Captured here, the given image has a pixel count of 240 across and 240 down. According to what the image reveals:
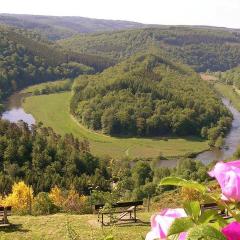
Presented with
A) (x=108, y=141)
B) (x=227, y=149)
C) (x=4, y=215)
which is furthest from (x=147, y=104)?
(x=4, y=215)

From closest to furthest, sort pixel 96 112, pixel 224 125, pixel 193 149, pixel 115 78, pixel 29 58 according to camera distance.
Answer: pixel 193 149
pixel 224 125
pixel 96 112
pixel 115 78
pixel 29 58

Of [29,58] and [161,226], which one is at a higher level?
[161,226]

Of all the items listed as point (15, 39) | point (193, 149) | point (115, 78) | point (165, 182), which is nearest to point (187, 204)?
point (165, 182)

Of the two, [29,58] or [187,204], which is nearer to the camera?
[187,204]

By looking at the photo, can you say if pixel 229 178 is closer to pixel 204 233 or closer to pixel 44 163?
pixel 204 233

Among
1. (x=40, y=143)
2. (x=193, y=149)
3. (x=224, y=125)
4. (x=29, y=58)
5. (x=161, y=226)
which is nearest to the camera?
(x=161, y=226)

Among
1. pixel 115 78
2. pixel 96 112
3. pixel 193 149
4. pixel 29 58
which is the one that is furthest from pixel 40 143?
pixel 29 58

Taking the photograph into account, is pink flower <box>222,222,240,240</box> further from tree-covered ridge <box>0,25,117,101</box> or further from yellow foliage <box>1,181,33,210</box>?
tree-covered ridge <box>0,25,117,101</box>

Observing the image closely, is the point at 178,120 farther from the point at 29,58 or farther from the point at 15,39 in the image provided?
the point at 15,39

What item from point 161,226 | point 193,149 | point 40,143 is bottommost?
point 193,149
